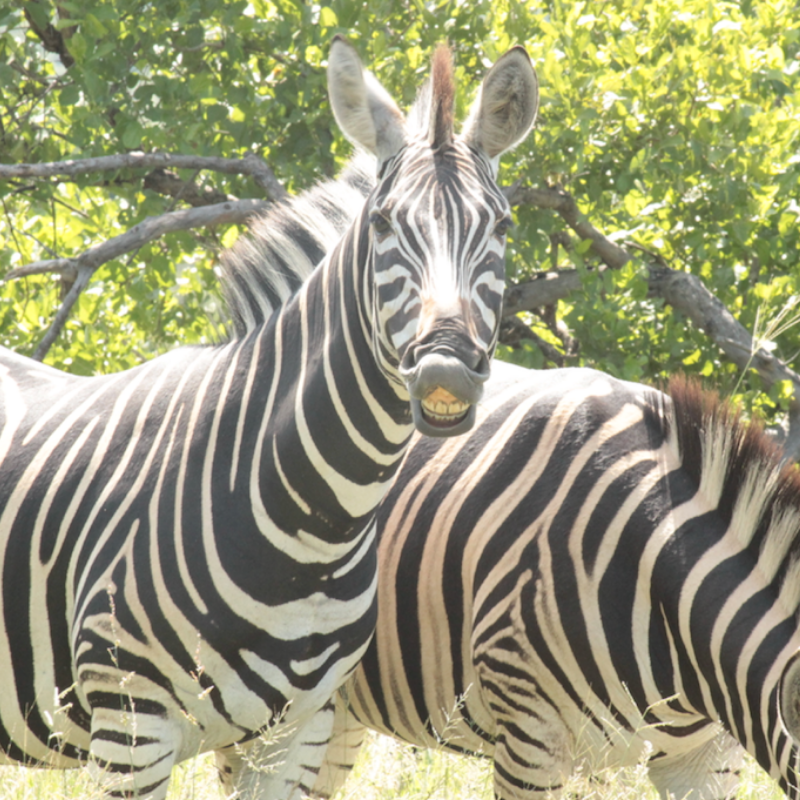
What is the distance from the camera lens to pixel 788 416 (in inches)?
209

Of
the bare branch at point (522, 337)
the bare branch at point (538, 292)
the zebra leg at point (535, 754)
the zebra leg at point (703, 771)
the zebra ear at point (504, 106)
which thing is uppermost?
the zebra ear at point (504, 106)

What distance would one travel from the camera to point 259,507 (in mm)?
2752

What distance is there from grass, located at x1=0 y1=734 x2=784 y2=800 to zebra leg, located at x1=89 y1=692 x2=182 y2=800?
1.74 ft

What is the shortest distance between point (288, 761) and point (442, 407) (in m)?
1.31

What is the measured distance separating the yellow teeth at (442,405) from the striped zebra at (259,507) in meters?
0.18

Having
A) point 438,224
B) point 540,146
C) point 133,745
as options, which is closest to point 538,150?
point 540,146

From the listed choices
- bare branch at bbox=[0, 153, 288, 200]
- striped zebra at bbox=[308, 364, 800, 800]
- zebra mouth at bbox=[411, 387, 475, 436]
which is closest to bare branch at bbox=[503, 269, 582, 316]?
bare branch at bbox=[0, 153, 288, 200]

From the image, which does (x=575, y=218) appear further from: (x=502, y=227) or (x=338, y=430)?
(x=338, y=430)

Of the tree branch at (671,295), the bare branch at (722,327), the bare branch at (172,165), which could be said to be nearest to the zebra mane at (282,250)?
the bare branch at (172,165)

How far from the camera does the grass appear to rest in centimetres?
332

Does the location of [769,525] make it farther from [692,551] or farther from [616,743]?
[616,743]

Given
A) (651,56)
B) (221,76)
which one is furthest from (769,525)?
(221,76)

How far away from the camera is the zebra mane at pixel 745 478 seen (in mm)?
2916

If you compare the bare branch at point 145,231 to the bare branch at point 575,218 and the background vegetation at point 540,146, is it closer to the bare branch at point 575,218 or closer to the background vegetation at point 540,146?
the background vegetation at point 540,146
